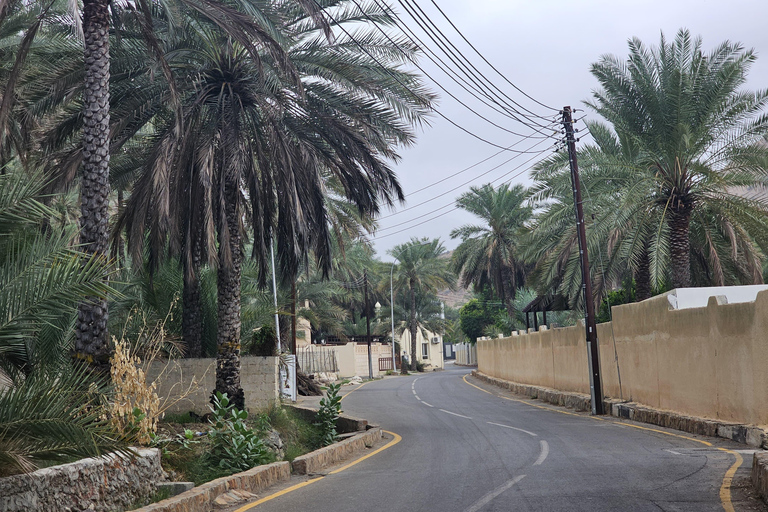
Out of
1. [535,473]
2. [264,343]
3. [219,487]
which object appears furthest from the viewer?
[264,343]

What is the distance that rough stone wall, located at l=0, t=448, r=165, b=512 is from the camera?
19.3 ft

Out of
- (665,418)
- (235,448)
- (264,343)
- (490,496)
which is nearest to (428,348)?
(264,343)

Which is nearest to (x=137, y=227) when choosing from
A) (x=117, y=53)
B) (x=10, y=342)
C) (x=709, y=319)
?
(x=117, y=53)

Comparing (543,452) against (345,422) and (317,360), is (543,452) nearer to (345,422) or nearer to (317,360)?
(345,422)

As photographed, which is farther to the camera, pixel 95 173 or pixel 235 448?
pixel 95 173

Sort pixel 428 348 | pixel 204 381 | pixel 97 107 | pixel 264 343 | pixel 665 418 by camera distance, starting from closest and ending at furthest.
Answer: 1. pixel 97 107
2. pixel 665 418
3. pixel 204 381
4. pixel 264 343
5. pixel 428 348

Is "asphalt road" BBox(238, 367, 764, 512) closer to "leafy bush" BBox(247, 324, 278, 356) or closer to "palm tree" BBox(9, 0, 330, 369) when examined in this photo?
"leafy bush" BBox(247, 324, 278, 356)

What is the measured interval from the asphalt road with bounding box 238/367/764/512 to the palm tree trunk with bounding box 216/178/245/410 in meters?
3.89

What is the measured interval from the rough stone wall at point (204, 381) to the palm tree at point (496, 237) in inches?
1293

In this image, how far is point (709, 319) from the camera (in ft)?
47.0

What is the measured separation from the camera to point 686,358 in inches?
610

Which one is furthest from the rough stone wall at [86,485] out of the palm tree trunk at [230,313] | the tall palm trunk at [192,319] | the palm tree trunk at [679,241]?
the palm tree trunk at [679,241]

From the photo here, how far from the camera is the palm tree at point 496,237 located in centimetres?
4897

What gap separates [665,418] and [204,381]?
10398 millimetres
